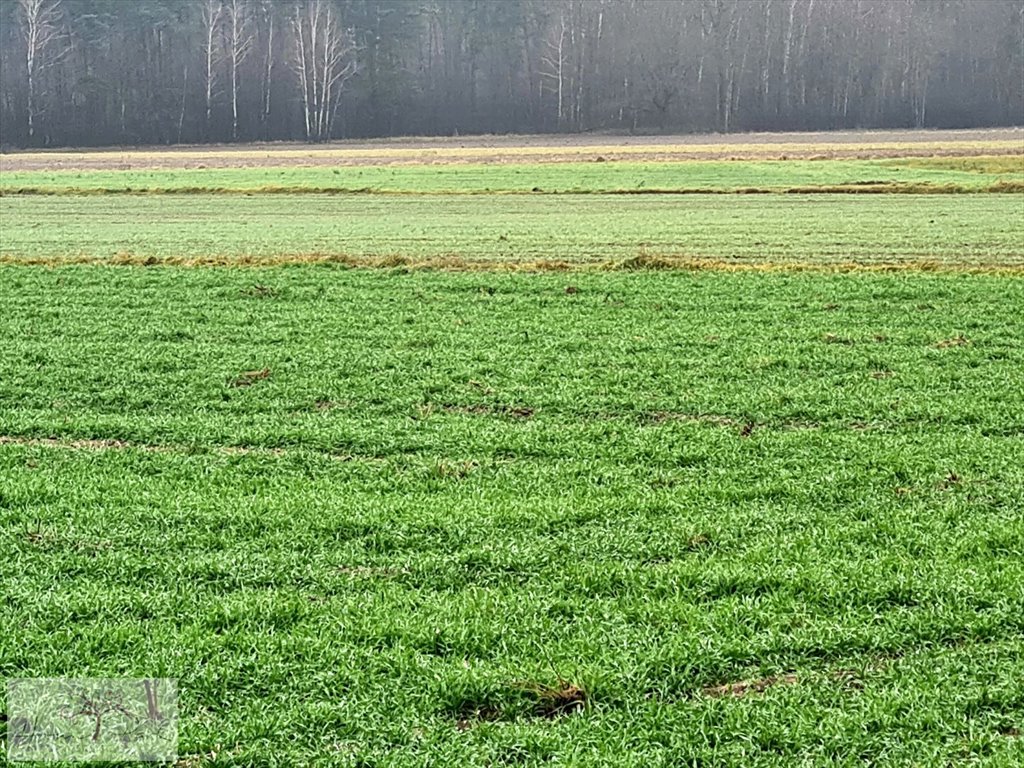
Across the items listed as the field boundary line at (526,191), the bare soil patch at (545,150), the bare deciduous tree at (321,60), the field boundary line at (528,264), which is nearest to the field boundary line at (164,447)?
the field boundary line at (528,264)

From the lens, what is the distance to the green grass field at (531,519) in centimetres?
466

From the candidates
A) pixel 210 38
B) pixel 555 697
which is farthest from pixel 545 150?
pixel 555 697

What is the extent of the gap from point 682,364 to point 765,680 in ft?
22.9

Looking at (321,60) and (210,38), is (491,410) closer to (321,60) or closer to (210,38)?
(210,38)

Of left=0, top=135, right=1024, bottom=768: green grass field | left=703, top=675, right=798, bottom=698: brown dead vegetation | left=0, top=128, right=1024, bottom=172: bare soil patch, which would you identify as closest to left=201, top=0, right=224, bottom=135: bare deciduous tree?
left=0, top=128, right=1024, bottom=172: bare soil patch

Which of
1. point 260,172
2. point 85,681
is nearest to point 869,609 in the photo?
point 85,681

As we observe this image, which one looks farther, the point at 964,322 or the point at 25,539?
the point at 964,322

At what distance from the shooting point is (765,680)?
4.94 metres

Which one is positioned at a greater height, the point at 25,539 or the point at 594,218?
the point at 594,218

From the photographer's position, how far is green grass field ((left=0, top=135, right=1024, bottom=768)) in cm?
466

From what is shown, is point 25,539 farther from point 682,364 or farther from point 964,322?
point 964,322

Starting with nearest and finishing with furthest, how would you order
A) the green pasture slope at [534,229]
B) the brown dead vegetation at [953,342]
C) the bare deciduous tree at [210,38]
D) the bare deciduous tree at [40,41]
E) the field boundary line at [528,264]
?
1. the brown dead vegetation at [953,342]
2. the field boundary line at [528,264]
3. the green pasture slope at [534,229]
4. the bare deciduous tree at [210,38]
5. the bare deciduous tree at [40,41]

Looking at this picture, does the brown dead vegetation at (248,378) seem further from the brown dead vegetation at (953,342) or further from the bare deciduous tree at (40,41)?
the bare deciduous tree at (40,41)

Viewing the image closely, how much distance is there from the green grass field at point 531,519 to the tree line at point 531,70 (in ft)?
249
